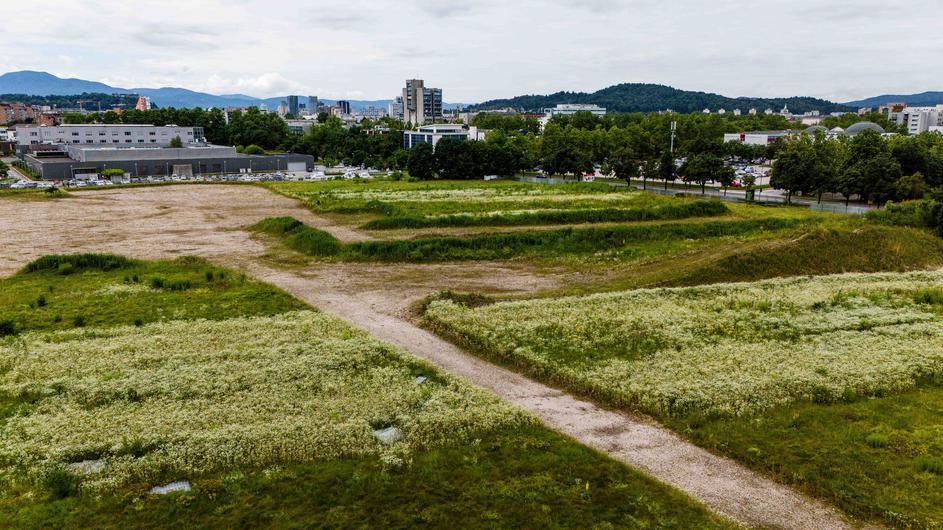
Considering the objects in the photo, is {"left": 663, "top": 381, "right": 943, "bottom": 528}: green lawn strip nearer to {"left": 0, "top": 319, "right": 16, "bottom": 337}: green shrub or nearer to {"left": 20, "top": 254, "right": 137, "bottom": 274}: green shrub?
{"left": 0, "top": 319, "right": 16, "bottom": 337}: green shrub

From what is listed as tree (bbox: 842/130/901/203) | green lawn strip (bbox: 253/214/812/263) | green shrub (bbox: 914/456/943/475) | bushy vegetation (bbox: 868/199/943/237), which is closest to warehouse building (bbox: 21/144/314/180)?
green lawn strip (bbox: 253/214/812/263)

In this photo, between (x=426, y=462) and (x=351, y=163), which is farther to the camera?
(x=351, y=163)

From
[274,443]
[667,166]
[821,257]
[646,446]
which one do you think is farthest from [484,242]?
[667,166]

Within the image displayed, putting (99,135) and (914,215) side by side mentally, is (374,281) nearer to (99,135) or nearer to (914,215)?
(914,215)

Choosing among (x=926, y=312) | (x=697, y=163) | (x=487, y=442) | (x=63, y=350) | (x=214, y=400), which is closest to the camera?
(x=487, y=442)

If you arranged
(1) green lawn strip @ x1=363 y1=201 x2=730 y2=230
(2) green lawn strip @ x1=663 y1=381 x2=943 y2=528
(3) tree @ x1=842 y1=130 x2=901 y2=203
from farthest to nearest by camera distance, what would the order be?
(3) tree @ x1=842 y1=130 x2=901 y2=203
(1) green lawn strip @ x1=363 y1=201 x2=730 y2=230
(2) green lawn strip @ x1=663 y1=381 x2=943 y2=528

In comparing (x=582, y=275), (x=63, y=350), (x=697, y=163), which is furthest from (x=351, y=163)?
(x=63, y=350)

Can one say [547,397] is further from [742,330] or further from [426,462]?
[742,330]
